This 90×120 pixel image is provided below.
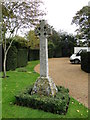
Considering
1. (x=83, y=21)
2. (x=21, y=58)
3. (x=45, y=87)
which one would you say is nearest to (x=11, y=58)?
(x=21, y=58)

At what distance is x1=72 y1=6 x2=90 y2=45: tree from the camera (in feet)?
54.4

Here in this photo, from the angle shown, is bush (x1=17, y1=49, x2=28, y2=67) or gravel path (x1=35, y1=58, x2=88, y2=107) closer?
gravel path (x1=35, y1=58, x2=88, y2=107)

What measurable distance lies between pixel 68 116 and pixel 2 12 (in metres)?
6.91

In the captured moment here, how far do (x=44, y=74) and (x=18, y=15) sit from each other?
17.6 feet

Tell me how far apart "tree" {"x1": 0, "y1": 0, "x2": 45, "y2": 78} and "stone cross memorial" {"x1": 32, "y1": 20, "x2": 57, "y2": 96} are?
4.22 m

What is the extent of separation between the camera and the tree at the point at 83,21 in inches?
653

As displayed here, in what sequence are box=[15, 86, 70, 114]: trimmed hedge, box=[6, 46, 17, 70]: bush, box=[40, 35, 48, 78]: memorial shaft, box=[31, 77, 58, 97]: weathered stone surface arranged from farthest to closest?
1. box=[6, 46, 17, 70]: bush
2. box=[40, 35, 48, 78]: memorial shaft
3. box=[31, 77, 58, 97]: weathered stone surface
4. box=[15, 86, 70, 114]: trimmed hedge

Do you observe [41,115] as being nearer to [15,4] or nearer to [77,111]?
[77,111]

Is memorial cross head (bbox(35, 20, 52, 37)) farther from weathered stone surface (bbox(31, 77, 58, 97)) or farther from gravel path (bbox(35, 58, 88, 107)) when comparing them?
gravel path (bbox(35, 58, 88, 107))

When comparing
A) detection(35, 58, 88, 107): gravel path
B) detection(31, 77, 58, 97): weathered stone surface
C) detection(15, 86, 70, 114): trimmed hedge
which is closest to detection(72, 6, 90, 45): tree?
detection(35, 58, 88, 107): gravel path

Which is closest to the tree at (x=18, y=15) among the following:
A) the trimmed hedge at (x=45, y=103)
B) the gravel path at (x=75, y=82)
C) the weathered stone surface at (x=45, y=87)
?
the gravel path at (x=75, y=82)

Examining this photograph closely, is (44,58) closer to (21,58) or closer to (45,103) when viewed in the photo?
(45,103)

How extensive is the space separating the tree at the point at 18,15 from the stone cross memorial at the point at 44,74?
4220mm

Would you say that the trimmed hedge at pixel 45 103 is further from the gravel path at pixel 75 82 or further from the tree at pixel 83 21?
the tree at pixel 83 21
